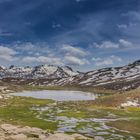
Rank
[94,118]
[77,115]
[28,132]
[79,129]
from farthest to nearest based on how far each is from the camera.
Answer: [77,115]
[94,118]
[79,129]
[28,132]

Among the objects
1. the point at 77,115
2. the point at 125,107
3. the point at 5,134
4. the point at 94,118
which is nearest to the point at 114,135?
the point at 5,134

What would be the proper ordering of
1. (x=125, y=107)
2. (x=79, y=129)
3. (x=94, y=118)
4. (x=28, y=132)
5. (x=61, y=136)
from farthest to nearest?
1. (x=125, y=107)
2. (x=94, y=118)
3. (x=79, y=129)
4. (x=28, y=132)
5. (x=61, y=136)

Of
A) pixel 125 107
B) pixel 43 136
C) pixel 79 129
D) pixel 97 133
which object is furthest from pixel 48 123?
pixel 125 107

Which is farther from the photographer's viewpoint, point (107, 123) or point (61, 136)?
point (107, 123)

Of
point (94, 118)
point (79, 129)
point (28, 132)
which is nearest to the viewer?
point (28, 132)

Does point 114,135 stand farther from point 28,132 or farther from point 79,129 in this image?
point 28,132

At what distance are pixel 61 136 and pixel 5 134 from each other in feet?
48.5

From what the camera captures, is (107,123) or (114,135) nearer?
(114,135)

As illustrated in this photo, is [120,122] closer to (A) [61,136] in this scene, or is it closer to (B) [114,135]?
(B) [114,135]

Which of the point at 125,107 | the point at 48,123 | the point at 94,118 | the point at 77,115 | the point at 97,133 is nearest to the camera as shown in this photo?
the point at 97,133

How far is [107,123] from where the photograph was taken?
12912 centimetres

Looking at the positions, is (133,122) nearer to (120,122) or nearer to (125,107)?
(120,122)

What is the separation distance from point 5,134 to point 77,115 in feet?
212

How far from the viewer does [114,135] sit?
3984 inches
